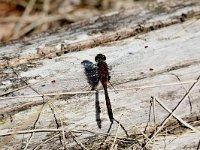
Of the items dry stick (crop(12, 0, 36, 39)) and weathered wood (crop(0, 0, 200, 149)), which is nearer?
weathered wood (crop(0, 0, 200, 149))

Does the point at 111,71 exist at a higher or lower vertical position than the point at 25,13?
lower

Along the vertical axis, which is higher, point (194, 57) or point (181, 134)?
point (194, 57)

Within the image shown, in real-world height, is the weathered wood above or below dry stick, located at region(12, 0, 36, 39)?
below

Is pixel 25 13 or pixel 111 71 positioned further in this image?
pixel 25 13

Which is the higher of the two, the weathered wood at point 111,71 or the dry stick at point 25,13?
the dry stick at point 25,13

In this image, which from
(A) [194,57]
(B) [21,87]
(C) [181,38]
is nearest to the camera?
(B) [21,87]

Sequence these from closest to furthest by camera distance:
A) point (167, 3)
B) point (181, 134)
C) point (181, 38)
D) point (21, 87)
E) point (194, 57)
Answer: point (181, 134)
point (21, 87)
point (194, 57)
point (181, 38)
point (167, 3)

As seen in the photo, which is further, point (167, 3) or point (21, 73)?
point (167, 3)

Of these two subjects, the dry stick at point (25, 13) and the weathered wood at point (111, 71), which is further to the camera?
the dry stick at point (25, 13)

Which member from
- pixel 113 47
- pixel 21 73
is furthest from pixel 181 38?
pixel 21 73

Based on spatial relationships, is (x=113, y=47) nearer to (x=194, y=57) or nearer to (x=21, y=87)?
(x=194, y=57)

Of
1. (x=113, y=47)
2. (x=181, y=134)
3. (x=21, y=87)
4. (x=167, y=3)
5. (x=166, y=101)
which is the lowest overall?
(x=181, y=134)
